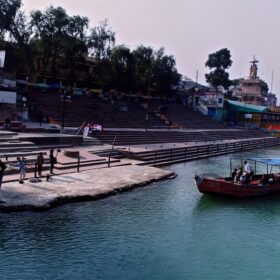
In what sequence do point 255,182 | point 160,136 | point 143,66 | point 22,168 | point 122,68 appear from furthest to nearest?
1. point 143,66
2. point 122,68
3. point 160,136
4. point 255,182
5. point 22,168

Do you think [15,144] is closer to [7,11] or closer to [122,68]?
[7,11]

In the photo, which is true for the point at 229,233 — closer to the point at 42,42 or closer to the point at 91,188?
the point at 91,188

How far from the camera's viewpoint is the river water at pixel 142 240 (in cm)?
1376

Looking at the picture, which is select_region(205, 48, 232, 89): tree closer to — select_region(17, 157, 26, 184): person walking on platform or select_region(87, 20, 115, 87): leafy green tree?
select_region(87, 20, 115, 87): leafy green tree

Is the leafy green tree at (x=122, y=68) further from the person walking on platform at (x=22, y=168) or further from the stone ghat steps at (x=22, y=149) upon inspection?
the person walking on platform at (x=22, y=168)

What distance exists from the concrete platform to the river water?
487 mm

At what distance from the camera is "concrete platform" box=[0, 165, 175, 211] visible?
18703mm

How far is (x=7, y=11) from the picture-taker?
155 feet

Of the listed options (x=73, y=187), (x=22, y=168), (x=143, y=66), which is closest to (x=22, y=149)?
(x=22, y=168)

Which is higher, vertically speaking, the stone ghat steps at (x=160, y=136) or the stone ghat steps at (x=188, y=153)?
the stone ghat steps at (x=160, y=136)

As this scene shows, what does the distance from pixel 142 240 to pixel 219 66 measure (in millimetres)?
82313

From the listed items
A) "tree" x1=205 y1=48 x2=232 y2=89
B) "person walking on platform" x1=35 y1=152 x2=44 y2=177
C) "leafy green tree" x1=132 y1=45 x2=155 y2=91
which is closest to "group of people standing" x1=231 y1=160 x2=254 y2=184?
"person walking on platform" x1=35 y1=152 x2=44 y2=177

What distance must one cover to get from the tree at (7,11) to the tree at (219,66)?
180ft

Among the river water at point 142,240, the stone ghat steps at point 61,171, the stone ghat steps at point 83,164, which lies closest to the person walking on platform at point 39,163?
the stone ghat steps at point 61,171
